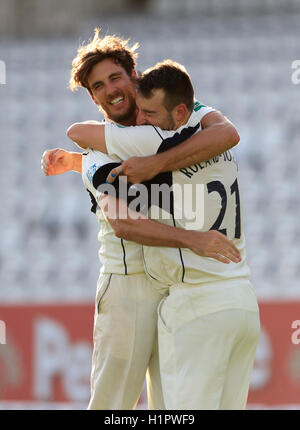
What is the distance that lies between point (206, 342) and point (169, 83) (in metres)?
0.81

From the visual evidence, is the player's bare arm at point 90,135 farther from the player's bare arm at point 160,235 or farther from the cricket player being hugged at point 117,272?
the player's bare arm at point 160,235

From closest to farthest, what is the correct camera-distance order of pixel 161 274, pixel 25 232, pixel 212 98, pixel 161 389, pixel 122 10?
pixel 161 274
pixel 161 389
pixel 25 232
pixel 212 98
pixel 122 10

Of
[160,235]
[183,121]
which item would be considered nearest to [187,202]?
[160,235]

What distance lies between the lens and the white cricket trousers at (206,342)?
2572 millimetres

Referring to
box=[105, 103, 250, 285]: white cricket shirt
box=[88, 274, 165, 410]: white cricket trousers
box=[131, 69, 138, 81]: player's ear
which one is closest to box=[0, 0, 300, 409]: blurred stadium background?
box=[88, 274, 165, 410]: white cricket trousers

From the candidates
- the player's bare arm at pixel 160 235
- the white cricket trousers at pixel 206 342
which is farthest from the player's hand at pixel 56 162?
the white cricket trousers at pixel 206 342

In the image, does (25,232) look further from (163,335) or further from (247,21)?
(163,335)

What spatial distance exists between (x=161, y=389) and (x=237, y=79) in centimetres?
946

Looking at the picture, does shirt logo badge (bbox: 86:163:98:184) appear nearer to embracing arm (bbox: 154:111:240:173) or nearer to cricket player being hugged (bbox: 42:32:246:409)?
cricket player being hugged (bbox: 42:32:246:409)

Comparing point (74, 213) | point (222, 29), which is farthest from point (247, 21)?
point (74, 213)

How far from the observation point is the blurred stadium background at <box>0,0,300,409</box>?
6.71 metres

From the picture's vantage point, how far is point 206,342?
8.49 feet

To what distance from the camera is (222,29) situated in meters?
13.1

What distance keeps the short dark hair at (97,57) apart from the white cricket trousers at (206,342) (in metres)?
0.85
